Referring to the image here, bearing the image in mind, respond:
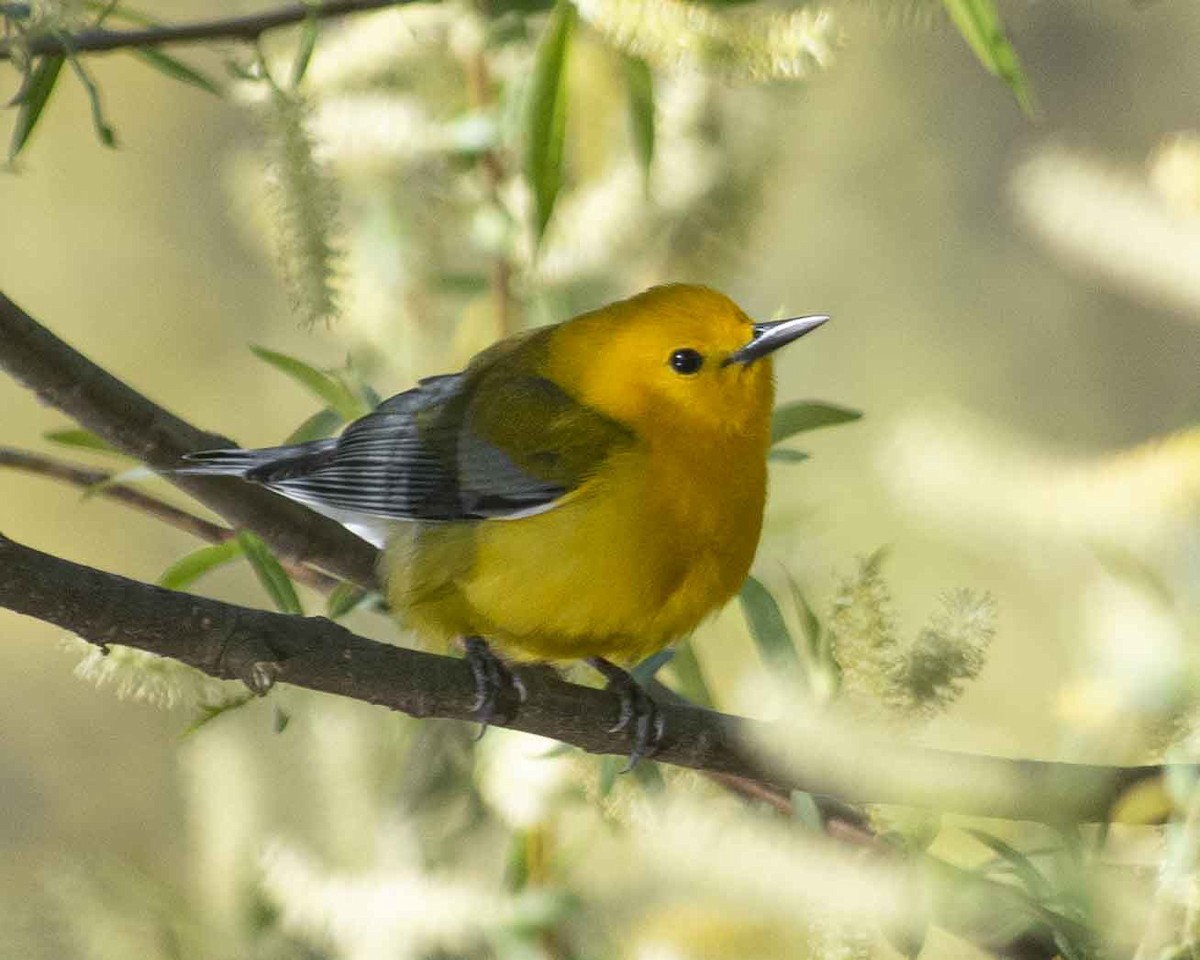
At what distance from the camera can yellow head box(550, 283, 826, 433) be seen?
2.69m

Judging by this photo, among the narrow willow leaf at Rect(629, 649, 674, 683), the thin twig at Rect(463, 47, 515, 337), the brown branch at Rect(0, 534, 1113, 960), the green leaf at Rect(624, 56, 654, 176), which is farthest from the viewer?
the thin twig at Rect(463, 47, 515, 337)

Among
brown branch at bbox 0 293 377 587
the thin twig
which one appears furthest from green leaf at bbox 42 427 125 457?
the thin twig

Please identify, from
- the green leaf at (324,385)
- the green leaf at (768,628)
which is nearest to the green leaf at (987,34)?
the green leaf at (768,628)

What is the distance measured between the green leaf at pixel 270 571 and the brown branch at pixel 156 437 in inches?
4.3

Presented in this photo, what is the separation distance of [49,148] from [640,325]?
2919 mm

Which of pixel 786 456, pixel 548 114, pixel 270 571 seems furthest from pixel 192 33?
pixel 786 456

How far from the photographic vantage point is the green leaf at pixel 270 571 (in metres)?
2.29

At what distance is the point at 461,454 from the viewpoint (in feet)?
9.45

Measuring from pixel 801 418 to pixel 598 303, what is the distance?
69 centimetres

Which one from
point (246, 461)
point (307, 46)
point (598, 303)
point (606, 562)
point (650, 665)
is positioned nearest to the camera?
point (307, 46)

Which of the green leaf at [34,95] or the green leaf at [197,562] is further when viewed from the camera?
the green leaf at [197,562]

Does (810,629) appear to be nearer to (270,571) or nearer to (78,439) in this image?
(270,571)

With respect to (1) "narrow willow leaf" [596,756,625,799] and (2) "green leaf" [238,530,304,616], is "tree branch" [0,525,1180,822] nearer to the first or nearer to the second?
(1) "narrow willow leaf" [596,756,625,799]

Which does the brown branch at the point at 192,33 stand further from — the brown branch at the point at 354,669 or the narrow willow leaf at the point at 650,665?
the narrow willow leaf at the point at 650,665
